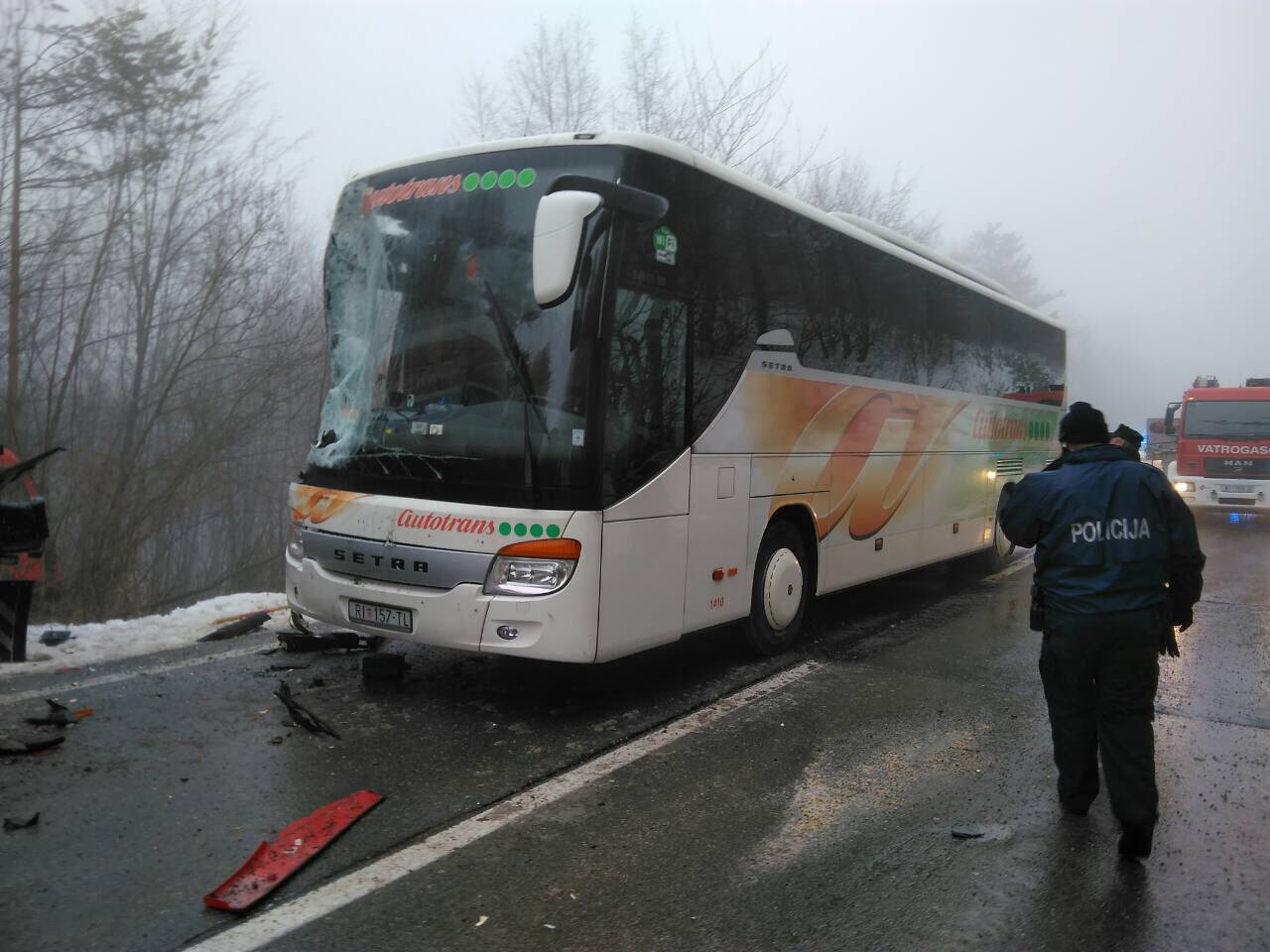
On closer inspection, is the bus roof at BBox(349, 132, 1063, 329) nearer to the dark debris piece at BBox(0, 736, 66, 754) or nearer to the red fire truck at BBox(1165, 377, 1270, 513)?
the dark debris piece at BBox(0, 736, 66, 754)

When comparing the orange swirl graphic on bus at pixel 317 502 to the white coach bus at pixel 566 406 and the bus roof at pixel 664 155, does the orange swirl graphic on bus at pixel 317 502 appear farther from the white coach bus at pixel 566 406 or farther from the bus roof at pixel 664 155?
the bus roof at pixel 664 155

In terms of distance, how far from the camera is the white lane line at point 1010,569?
11.5m

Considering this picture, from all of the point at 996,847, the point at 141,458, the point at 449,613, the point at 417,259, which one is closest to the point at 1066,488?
the point at 996,847

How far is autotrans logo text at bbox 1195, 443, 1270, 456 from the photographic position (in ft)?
61.7

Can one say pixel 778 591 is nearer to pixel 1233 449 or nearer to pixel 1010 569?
pixel 1010 569

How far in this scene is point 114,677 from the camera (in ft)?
19.4

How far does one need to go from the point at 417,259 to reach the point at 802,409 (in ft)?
10.2

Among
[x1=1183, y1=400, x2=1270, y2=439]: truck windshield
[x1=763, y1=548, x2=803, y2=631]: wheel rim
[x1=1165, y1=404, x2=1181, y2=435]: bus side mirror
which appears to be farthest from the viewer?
[x1=1165, y1=404, x2=1181, y2=435]: bus side mirror

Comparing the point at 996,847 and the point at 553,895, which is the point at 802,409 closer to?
the point at 996,847

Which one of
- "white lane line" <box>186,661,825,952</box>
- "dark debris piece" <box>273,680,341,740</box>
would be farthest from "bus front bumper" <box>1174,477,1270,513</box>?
"dark debris piece" <box>273,680,341,740</box>

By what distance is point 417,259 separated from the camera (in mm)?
5531

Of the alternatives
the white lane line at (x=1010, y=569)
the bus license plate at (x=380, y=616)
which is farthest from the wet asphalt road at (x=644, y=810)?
the white lane line at (x=1010, y=569)

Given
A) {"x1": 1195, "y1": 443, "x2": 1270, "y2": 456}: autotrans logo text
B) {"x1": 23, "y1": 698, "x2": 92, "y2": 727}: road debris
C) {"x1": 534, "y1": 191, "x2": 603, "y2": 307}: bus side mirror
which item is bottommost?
{"x1": 23, "y1": 698, "x2": 92, "y2": 727}: road debris

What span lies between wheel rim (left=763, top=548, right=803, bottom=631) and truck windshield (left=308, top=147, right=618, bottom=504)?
7.51 feet
